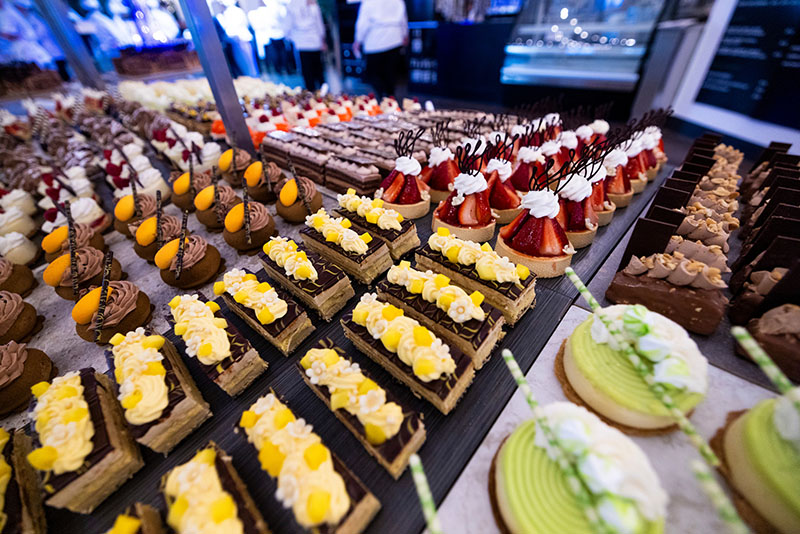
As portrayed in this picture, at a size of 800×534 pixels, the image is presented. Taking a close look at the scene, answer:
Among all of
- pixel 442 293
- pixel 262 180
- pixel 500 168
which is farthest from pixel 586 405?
pixel 262 180

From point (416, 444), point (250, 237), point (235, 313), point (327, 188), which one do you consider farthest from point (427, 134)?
point (416, 444)

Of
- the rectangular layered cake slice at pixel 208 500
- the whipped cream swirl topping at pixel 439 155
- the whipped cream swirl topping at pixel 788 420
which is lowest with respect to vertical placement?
the rectangular layered cake slice at pixel 208 500

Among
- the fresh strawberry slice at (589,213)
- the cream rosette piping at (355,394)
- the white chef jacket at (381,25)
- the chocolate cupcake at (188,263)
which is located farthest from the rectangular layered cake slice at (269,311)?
the white chef jacket at (381,25)

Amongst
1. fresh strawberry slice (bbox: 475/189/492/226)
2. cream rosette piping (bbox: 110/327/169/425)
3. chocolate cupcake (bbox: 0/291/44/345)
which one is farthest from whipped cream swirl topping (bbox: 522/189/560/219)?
chocolate cupcake (bbox: 0/291/44/345)

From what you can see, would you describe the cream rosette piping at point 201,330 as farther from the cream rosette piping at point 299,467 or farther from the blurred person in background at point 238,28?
the blurred person in background at point 238,28

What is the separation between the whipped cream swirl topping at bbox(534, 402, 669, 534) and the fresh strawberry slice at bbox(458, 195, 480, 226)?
1963mm

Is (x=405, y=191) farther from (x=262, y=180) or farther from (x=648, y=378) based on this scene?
(x=648, y=378)

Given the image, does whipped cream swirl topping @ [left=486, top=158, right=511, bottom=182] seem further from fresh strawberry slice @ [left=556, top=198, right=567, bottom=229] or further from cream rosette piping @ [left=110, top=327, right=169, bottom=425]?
cream rosette piping @ [left=110, top=327, right=169, bottom=425]

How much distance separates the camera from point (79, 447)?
1.56 m

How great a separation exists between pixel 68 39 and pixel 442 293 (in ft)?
36.6

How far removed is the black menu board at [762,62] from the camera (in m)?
5.01

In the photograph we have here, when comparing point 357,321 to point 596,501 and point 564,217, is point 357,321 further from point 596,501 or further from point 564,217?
point 564,217

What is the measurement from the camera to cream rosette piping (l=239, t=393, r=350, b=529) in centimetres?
133

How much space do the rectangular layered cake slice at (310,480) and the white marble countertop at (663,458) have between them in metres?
0.44
